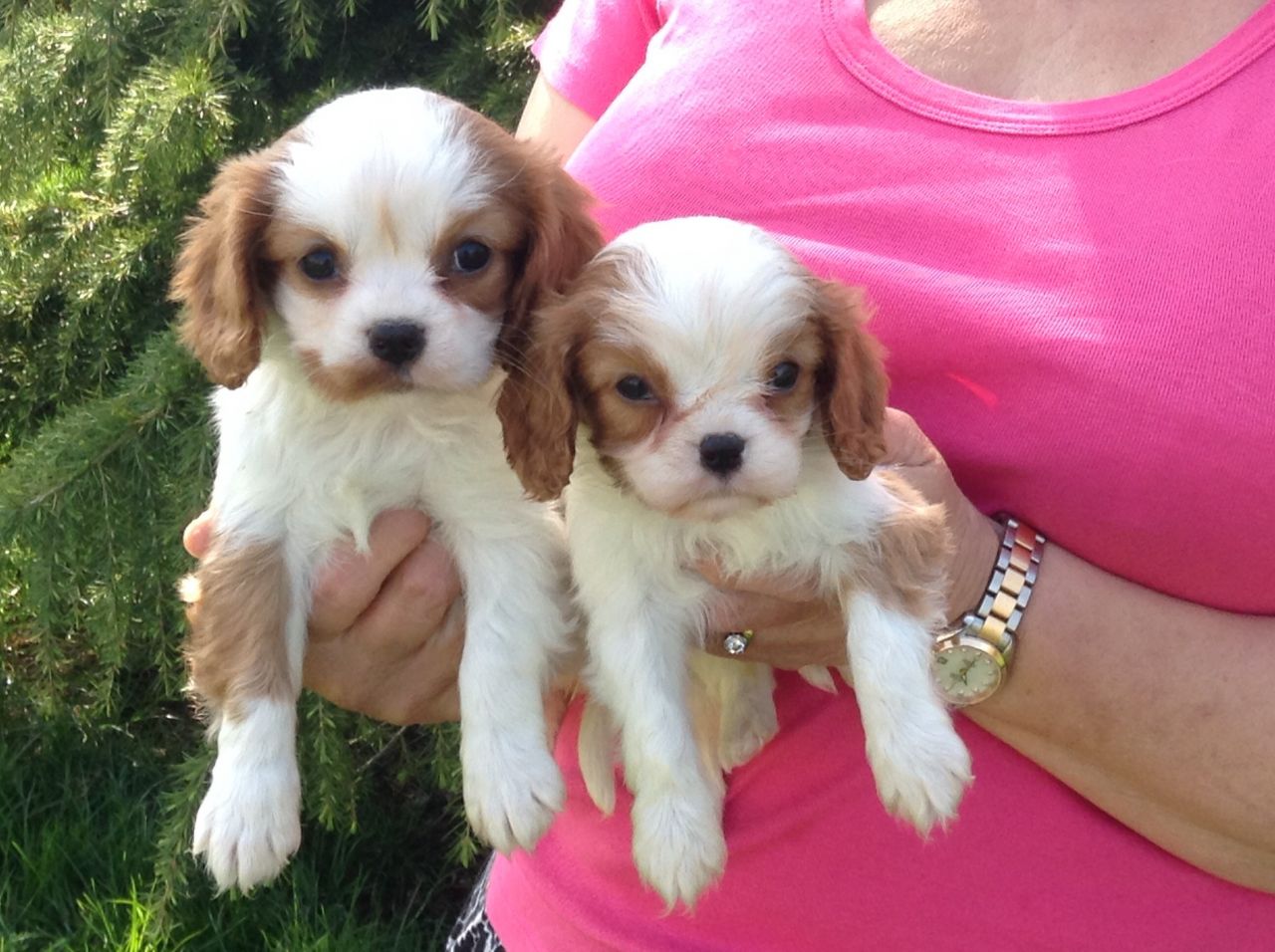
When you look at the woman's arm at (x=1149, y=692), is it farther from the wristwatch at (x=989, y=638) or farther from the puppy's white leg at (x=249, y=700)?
the puppy's white leg at (x=249, y=700)

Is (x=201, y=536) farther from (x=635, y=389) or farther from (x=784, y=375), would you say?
(x=784, y=375)

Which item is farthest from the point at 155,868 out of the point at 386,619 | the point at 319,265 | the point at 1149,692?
the point at 1149,692

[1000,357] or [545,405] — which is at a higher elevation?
[1000,357]

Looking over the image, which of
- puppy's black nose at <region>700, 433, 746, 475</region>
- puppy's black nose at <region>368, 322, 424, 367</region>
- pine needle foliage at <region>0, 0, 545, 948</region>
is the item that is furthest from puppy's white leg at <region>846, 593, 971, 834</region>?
pine needle foliage at <region>0, 0, 545, 948</region>

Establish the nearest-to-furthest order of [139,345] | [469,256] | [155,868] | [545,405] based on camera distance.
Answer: [545,405]
[469,256]
[155,868]
[139,345]

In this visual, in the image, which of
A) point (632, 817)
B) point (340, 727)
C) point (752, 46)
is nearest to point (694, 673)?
point (632, 817)
